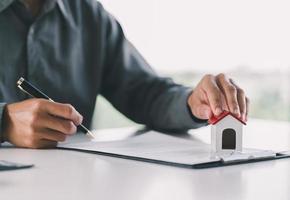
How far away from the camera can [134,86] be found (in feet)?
5.31

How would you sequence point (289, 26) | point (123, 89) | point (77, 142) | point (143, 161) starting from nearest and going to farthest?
point (143, 161) → point (77, 142) → point (123, 89) → point (289, 26)

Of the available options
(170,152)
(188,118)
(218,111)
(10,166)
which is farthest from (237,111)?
(10,166)

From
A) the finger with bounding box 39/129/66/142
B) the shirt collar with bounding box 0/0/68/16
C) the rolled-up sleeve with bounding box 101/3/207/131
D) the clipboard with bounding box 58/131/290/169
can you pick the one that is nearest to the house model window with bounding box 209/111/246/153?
the clipboard with bounding box 58/131/290/169

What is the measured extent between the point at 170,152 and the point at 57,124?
22cm

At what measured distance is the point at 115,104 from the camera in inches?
65.2

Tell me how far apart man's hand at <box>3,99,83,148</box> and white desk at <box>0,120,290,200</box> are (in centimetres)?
5

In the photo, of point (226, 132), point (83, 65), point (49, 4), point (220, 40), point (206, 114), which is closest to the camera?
point (226, 132)

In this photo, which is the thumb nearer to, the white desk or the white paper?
the white paper

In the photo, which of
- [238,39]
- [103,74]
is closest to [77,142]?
[103,74]

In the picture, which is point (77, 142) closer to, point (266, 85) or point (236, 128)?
point (236, 128)

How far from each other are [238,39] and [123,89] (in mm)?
1358

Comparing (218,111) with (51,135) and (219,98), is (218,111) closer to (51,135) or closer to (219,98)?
(219,98)

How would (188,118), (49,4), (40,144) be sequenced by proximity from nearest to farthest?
(40,144)
(188,118)
(49,4)

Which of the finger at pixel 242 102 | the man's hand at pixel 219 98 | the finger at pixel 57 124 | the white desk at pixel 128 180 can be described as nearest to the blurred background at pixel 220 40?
the man's hand at pixel 219 98
